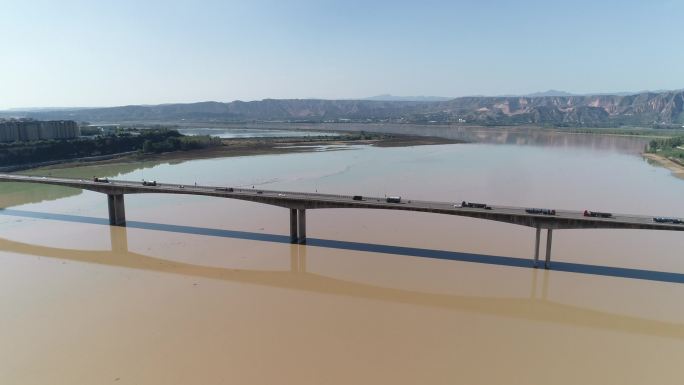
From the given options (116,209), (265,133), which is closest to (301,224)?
(116,209)

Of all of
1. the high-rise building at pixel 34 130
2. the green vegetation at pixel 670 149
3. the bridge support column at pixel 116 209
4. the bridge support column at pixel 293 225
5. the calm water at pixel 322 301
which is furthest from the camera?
the green vegetation at pixel 670 149

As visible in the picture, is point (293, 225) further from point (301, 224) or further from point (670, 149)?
point (670, 149)

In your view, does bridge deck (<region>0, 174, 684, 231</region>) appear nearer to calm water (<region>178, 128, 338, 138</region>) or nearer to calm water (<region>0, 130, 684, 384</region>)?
calm water (<region>0, 130, 684, 384</region>)

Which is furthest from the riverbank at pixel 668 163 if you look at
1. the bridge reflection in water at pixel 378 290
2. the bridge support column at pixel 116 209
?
the bridge support column at pixel 116 209

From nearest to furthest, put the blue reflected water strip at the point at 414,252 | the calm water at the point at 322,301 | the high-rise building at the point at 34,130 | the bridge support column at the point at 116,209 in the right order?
the calm water at the point at 322,301
the blue reflected water strip at the point at 414,252
the bridge support column at the point at 116,209
the high-rise building at the point at 34,130

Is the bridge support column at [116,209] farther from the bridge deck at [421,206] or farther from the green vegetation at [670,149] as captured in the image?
the green vegetation at [670,149]

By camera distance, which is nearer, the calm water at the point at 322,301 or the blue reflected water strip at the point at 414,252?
the calm water at the point at 322,301
